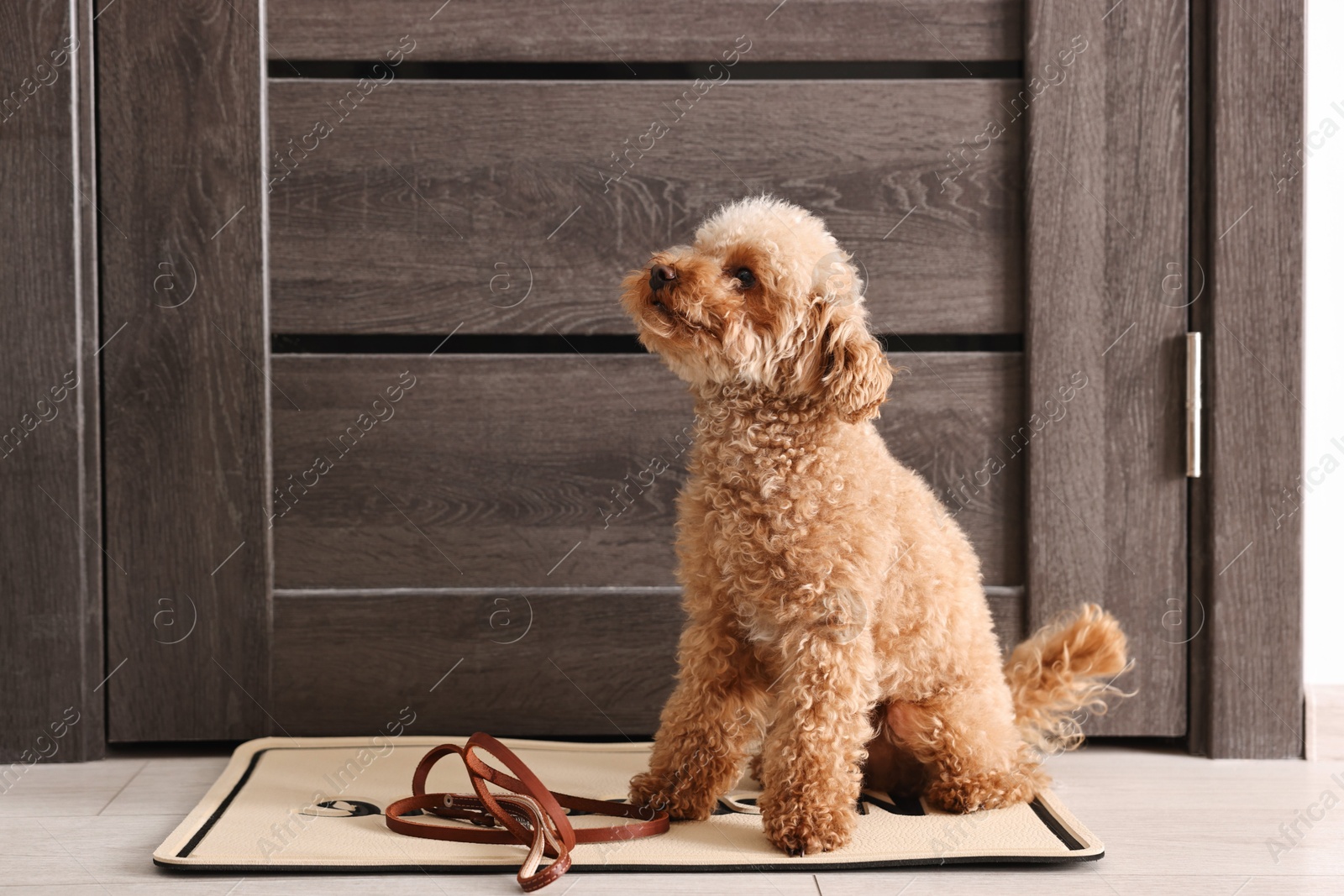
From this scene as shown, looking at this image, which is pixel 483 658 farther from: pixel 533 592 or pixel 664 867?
pixel 664 867

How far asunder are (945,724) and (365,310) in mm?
986

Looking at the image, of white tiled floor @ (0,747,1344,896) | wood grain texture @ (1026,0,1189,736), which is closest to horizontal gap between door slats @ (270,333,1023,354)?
wood grain texture @ (1026,0,1189,736)

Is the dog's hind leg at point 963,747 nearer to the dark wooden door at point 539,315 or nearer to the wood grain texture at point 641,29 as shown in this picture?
the dark wooden door at point 539,315

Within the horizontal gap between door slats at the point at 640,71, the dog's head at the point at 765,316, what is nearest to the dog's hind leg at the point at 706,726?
the dog's head at the point at 765,316

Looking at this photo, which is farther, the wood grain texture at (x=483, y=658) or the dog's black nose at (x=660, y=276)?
the wood grain texture at (x=483, y=658)

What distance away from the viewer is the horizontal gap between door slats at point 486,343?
1531 millimetres

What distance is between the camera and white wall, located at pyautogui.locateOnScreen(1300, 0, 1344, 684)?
153cm

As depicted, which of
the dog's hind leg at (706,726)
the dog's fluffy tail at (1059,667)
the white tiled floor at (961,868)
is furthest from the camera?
the dog's fluffy tail at (1059,667)

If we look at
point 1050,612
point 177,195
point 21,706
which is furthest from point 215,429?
point 1050,612

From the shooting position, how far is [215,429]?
1498mm

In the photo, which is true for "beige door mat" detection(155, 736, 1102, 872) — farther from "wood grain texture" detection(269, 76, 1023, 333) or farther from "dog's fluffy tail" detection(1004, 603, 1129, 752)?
"wood grain texture" detection(269, 76, 1023, 333)

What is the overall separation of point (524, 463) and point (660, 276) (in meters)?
0.52

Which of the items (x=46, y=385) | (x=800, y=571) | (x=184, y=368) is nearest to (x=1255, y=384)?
(x=800, y=571)

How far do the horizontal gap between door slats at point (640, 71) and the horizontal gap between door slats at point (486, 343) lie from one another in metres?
0.38
